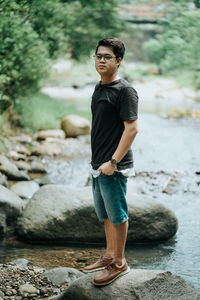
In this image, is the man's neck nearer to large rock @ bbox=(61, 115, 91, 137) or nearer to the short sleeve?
the short sleeve

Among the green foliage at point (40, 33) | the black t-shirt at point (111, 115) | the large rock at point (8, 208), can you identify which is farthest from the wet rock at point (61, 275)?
the green foliage at point (40, 33)

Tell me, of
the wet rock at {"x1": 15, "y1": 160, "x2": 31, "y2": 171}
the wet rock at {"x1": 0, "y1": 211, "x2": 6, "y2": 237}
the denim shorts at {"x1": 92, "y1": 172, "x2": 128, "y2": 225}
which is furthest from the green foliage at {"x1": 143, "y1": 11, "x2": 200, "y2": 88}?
the denim shorts at {"x1": 92, "y1": 172, "x2": 128, "y2": 225}

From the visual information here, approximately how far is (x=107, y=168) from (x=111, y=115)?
1.21ft

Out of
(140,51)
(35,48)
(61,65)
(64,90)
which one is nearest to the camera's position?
(35,48)

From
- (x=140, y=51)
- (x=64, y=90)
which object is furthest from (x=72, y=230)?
(x=140, y=51)

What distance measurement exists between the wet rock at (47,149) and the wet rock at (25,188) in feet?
8.41

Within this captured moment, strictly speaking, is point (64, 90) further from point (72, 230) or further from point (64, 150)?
point (72, 230)

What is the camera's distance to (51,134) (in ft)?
35.8

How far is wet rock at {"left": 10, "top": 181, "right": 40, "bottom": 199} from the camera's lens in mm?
6297

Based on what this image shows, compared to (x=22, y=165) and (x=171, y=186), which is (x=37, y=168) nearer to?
(x=22, y=165)

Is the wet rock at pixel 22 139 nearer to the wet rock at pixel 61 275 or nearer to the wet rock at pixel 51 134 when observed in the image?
the wet rock at pixel 51 134

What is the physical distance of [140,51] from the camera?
43.6 m

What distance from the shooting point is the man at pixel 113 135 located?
2756 mm

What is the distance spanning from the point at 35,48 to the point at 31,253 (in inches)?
263
